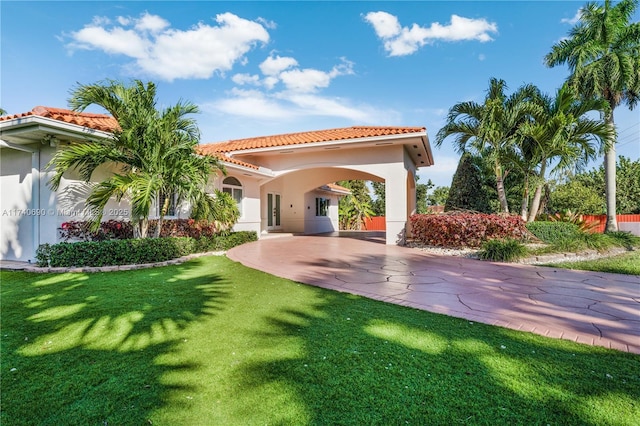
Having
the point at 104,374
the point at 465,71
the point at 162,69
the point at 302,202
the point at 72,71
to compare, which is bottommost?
the point at 104,374

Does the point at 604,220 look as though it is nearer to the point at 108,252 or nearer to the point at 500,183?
the point at 500,183

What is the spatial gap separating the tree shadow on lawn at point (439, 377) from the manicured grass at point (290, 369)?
0.05ft

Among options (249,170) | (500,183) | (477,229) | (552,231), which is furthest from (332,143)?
A: (552,231)

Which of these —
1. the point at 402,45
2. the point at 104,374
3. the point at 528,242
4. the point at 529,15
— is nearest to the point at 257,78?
the point at 402,45

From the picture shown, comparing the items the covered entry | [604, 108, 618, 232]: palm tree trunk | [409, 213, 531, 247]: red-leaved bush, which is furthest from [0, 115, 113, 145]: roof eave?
[604, 108, 618, 232]: palm tree trunk

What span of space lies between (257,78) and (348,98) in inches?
207

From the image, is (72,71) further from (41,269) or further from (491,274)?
(491,274)

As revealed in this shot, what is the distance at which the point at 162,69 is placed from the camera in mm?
13203

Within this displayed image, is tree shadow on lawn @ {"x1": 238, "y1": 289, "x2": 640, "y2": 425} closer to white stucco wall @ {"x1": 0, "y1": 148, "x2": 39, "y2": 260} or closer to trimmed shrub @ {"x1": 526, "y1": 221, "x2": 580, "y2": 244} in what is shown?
white stucco wall @ {"x1": 0, "y1": 148, "x2": 39, "y2": 260}

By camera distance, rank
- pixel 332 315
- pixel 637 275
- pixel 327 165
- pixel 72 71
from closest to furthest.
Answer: pixel 332 315 → pixel 637 275 → pixel 72 71 → pixel 327 165

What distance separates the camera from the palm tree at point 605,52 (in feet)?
47.1

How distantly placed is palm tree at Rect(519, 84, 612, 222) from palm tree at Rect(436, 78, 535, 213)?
57 cm

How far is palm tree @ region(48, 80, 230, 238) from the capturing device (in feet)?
26.3

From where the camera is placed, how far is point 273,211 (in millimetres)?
21812
